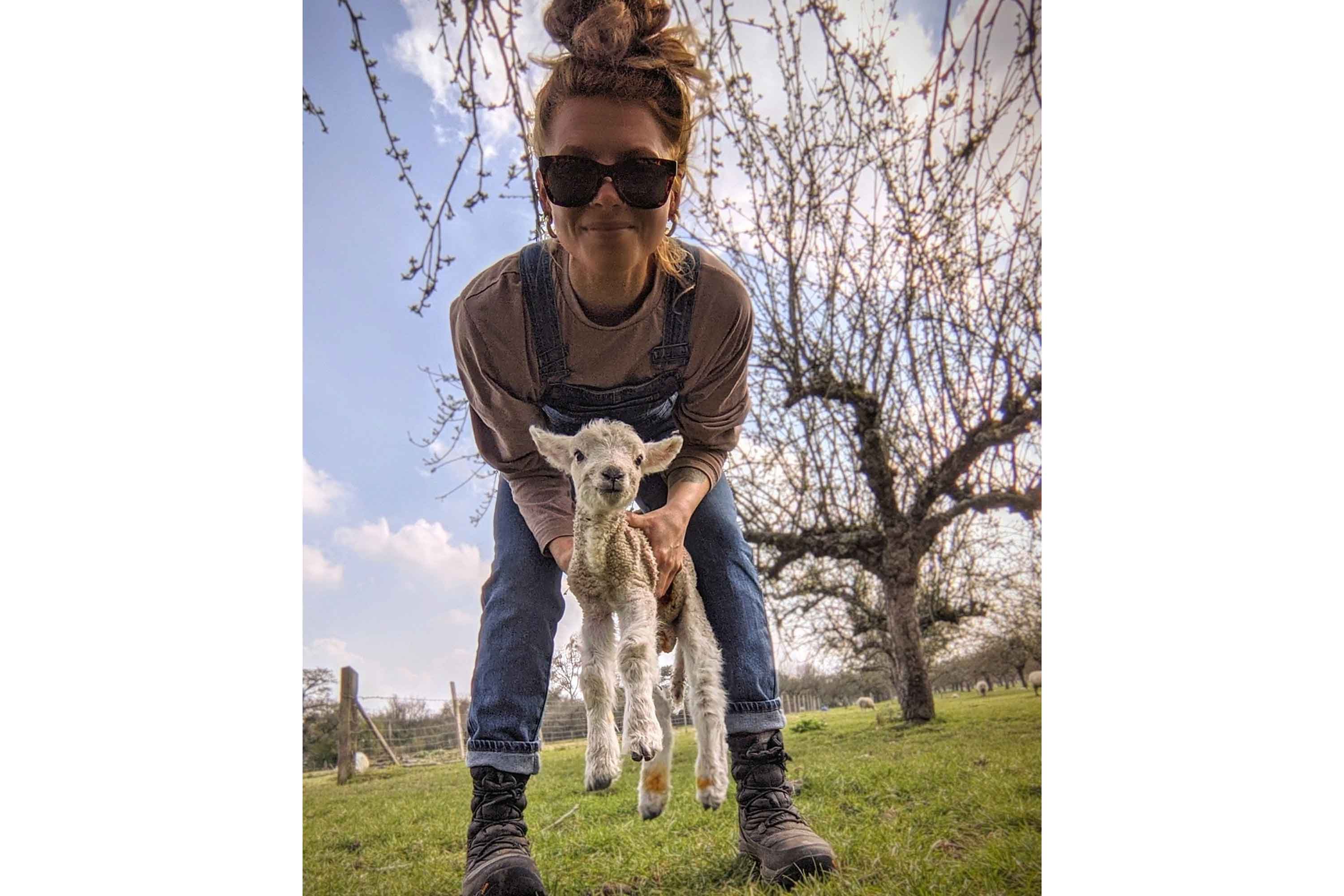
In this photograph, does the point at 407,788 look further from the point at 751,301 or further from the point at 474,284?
the point at 751,301

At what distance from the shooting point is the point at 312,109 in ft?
10.1

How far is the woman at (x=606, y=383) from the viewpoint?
8.64 feet

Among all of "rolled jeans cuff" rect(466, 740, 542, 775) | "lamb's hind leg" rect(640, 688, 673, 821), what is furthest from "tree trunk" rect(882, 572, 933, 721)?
"rolled jeans cuff" rect(466, 740, 542, 775)

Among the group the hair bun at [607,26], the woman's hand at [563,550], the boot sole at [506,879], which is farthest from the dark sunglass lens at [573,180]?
the boot sole at [506,879]

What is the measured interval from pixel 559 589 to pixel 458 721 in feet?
1.65

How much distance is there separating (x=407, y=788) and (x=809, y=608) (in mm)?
1273

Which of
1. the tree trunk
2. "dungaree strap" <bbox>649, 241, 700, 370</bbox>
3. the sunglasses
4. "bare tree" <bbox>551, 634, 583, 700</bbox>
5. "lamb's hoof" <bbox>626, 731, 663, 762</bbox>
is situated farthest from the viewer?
the tree trunk

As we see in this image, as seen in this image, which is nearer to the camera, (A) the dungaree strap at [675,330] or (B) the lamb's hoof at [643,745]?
(B) the lamb's hoof at [643,745]

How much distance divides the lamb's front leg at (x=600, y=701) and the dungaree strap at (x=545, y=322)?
2.15 feet

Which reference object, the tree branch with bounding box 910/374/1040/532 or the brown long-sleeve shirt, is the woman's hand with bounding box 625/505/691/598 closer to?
the brown long-sleeve shirt

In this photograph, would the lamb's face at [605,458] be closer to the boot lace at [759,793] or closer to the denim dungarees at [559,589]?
the denim dungarees at [559,589]

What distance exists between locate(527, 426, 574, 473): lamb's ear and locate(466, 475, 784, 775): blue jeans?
20cm

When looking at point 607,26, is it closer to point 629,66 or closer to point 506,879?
point 629,66

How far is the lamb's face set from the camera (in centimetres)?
257
